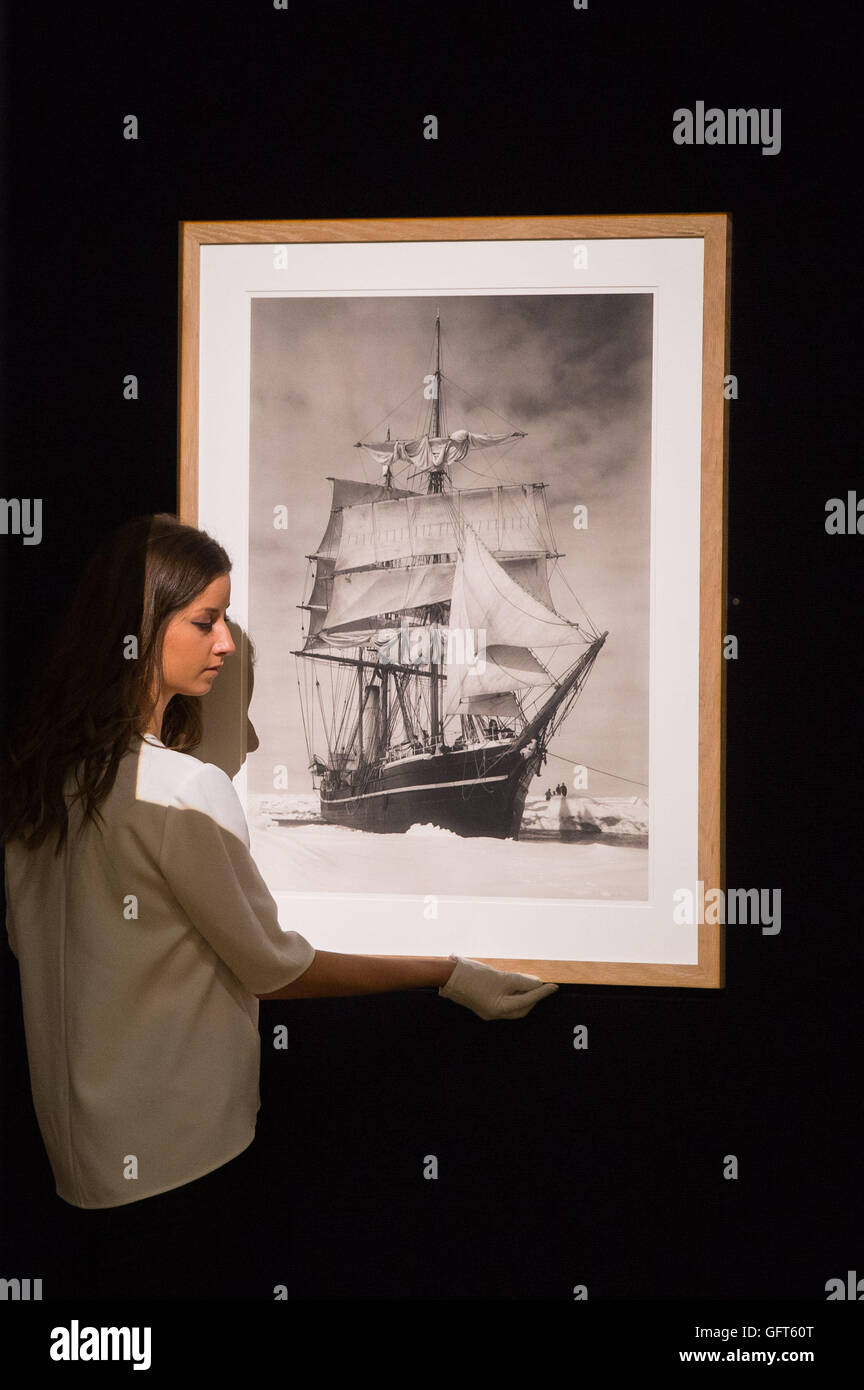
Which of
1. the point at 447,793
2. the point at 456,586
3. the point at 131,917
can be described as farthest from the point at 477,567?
the point at 131,917

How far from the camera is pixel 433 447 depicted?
153 centimetres

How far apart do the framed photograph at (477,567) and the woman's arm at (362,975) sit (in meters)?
0.08

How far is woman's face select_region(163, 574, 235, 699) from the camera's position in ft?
4.53

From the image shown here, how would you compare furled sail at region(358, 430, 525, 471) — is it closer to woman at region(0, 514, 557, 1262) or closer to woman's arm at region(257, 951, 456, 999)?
woman at region(0, 514, 557, 1262)

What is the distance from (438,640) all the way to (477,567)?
13 cm

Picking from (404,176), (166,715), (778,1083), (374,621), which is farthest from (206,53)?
(778,1083)

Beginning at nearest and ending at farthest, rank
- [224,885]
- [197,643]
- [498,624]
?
[224,885] → [197,643] → [498,624]

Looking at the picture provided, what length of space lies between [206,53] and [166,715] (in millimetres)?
1104

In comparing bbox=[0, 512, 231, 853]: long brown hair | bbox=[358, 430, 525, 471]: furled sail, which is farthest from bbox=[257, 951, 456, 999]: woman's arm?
bbox=[358, 430, 525, 471]: furled sail

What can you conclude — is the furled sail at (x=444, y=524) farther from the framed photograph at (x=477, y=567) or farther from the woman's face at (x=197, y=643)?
the woman's face at (x=197, y=643)

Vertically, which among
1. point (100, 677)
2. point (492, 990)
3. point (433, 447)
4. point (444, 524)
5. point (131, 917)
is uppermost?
point (433, 447)

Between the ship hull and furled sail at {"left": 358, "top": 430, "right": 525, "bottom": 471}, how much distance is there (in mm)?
467

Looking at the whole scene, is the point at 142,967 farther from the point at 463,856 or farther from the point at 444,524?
the point at 444,524
